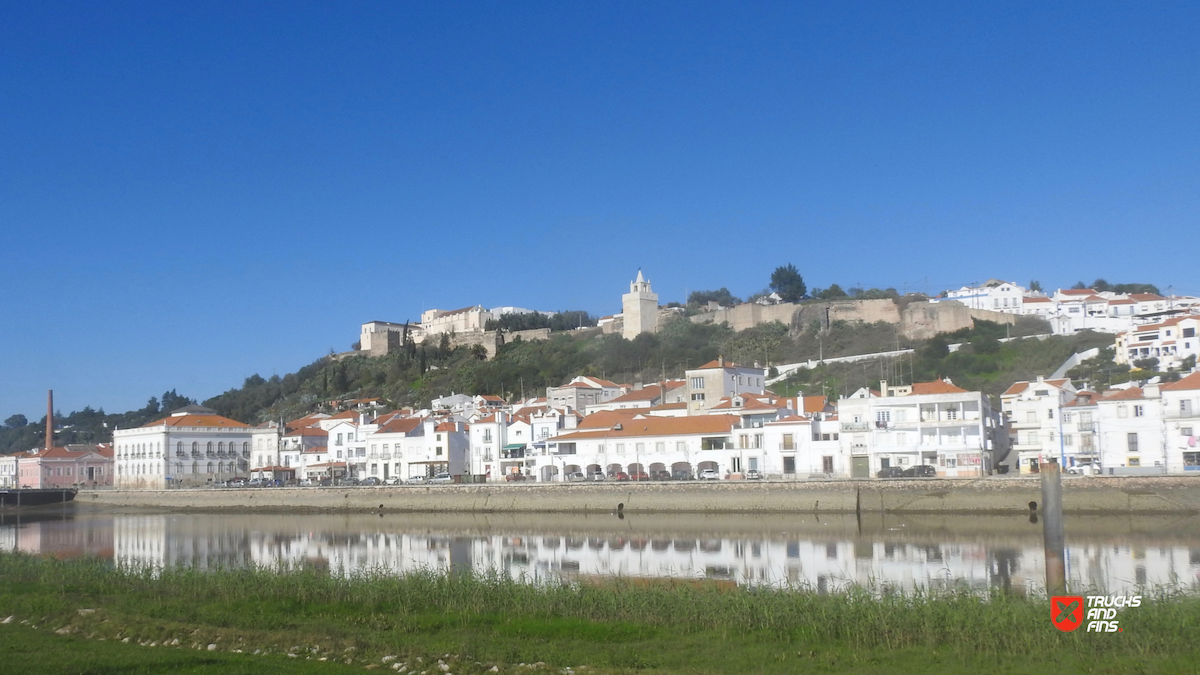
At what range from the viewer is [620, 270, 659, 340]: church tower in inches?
4569

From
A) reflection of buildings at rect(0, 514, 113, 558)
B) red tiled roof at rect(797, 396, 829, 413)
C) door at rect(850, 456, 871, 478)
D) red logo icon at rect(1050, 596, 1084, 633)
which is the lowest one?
reflection of buildings at rect(0, 514, 113, 558)

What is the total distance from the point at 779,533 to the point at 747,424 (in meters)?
17.3

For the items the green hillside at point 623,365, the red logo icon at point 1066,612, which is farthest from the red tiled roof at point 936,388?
the red logo icon at point 1066,612

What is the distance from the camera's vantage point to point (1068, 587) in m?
17.1

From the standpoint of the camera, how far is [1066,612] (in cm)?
1413

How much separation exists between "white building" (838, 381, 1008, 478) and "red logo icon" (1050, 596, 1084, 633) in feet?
104

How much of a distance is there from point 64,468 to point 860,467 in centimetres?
6931

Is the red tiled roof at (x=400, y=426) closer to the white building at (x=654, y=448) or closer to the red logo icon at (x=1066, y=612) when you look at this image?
the white building at (x=654, y=448)

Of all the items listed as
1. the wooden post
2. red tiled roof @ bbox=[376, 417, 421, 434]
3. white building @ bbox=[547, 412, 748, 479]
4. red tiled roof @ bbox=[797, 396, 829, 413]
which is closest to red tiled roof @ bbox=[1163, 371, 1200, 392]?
red tiled roof @ bbox=[797, 396, 829, 413]

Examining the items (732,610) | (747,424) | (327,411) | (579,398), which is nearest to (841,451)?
(747,424)

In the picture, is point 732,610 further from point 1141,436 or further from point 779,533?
point 1141,436

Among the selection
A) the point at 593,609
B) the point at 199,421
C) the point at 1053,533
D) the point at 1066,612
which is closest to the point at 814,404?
the point at 1053,533

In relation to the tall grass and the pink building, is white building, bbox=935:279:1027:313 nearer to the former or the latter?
the pink building

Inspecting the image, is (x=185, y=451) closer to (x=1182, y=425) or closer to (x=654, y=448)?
(x=654, y=448)
